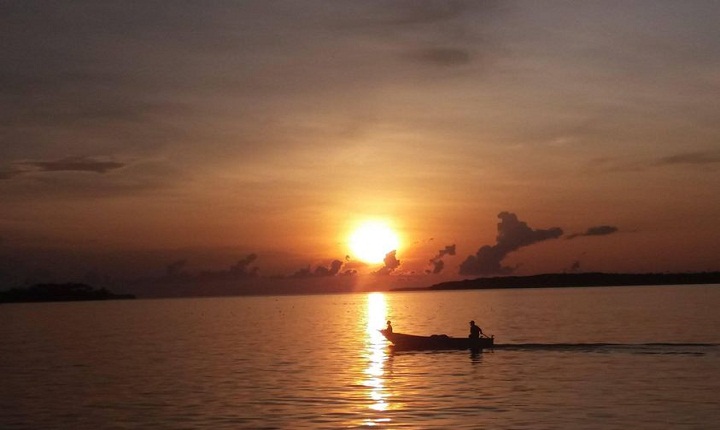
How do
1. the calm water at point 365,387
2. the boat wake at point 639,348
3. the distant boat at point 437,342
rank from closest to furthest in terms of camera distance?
the calm water at point 365,387 < the boat wake at point 639,348 < the distant boat at point 437,342

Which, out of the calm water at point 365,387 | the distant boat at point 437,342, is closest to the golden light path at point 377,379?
the calm water at point 365,387

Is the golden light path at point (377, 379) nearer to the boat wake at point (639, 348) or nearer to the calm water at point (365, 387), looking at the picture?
the calm water at point (365, 387)

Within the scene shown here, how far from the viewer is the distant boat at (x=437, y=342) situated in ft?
240

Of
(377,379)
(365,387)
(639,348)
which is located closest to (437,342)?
(639,348)

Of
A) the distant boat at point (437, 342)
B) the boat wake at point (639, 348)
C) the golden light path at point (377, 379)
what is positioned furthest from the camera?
the distant boat at point (437, 342)

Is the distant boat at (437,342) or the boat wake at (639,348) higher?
the distant boat at (437,342)

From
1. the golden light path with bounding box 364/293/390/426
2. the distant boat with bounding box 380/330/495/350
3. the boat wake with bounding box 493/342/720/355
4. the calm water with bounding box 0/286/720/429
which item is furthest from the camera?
the distant boat with bounding box 380/330/495/350

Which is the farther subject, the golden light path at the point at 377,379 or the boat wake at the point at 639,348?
the boat wake at the point at 639,348

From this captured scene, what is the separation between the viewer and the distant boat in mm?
73062

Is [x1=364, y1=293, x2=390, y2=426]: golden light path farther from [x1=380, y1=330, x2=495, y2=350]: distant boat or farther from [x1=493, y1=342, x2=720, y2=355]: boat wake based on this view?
[x1=493, y1=342, x2=720, y2=355]: boat wake

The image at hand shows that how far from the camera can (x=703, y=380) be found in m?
51.4

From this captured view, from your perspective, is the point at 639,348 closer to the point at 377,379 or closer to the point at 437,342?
the point at 437,342

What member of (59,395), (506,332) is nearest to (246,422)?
(59,395)

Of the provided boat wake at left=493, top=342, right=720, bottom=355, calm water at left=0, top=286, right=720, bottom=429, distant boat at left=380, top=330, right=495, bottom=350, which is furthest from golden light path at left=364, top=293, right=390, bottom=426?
boat wake at left=493, top=342, right=720, bottom=355
